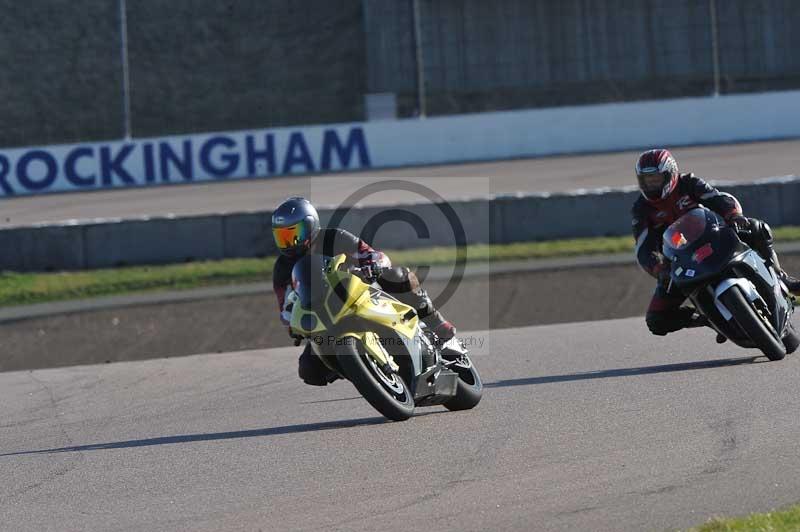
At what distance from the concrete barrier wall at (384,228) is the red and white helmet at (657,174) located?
10.8 metres

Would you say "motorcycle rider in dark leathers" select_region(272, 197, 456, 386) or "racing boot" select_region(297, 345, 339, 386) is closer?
"motorcycle rider in dark leathers" select_region(272, 197, 456, 386)

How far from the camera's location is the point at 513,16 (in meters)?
39.5

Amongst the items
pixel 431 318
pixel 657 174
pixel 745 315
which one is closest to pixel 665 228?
pixel 657 174

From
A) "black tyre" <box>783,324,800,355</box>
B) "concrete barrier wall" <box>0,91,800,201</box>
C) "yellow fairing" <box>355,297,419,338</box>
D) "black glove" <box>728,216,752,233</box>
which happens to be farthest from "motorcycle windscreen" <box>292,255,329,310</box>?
"concrete barrier wall" <box>0,91,800,201</box>

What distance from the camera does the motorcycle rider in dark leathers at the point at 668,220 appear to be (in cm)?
934

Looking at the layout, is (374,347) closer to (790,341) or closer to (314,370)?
(314,370)

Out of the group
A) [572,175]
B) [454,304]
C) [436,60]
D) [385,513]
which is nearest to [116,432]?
[385,513]

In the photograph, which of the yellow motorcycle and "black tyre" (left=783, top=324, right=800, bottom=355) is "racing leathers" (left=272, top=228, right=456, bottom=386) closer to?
the yellow motorcycle

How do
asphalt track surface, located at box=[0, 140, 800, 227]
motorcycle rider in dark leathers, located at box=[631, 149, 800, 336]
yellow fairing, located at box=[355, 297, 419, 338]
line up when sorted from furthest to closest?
asphalt track surface, located at box=[0, 140, 800, 227]
motorcycle rider in dark leathers, located at box=[631, 149, 800, 336]
yellow fairing, located at box=[355, 297, 419, 338]

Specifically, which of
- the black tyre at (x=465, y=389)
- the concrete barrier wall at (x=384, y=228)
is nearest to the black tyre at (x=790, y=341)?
the black tyre at (x=465, y=389)

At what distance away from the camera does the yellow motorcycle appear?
732 centimetres

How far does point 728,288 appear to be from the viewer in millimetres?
8875

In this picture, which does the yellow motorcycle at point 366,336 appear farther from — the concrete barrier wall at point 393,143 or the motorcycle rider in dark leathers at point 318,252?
the concrete barrier wall at point 393,143

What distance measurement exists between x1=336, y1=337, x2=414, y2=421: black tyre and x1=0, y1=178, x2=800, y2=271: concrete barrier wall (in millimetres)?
12451
